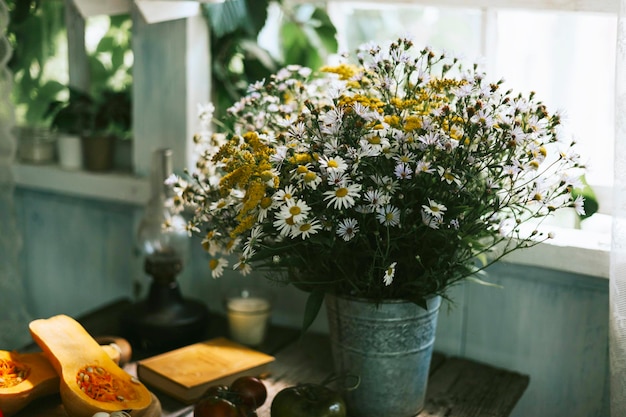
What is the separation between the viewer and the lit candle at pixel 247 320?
173 cm

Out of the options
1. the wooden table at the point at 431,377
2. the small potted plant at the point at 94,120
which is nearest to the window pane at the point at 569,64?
the wooden table at the point at 431,377

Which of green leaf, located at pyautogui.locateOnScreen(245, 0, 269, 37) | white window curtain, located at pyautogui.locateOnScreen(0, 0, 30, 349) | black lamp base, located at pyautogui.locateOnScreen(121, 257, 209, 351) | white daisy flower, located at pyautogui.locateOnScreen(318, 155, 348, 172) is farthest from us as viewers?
white window curtain, located at pyautogui.locateOnScreen(0, 0, 30, 349)

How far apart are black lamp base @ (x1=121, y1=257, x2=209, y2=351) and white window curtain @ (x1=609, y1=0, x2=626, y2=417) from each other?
34.6 inches

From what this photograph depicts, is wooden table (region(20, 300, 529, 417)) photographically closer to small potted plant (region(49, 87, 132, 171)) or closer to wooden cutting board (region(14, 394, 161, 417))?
wooden cutting board (region(14, 394, 161, 417))

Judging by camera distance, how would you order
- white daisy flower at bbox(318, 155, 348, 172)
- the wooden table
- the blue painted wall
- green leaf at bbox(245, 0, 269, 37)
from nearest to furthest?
white daisy flower at bbox(318, 155, 348, 172) < the wooden table < the blue painted wall < green leaf at bbox(245, 0, 269, 37)

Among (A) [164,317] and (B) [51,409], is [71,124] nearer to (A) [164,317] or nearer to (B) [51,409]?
(A) [164,317]

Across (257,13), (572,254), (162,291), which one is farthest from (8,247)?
(572,254)

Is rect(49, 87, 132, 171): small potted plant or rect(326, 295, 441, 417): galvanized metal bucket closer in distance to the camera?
rect(326, 295, 441, 417): galvanized metal bucket

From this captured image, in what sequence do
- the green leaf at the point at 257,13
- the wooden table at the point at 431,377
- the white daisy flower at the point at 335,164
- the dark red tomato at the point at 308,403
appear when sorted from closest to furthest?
the white daisy flower at the point at 335,164, the dark red tomato at the point at 308,403, the wooden table at the point at 431,377, the green leaf at the point at 257,13

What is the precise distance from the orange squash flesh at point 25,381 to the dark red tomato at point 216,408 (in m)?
0.30

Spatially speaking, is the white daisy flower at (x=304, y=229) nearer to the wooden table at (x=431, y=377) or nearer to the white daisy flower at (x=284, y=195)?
the white daisy flower at (x=284, y=195)

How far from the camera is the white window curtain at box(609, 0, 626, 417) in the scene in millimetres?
1298

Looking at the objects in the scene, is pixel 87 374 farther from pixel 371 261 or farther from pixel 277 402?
pixel 371 261

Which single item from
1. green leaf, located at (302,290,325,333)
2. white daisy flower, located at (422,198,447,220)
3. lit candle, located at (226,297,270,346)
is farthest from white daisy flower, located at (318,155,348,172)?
lit candle, located at (226,297,270,346)
